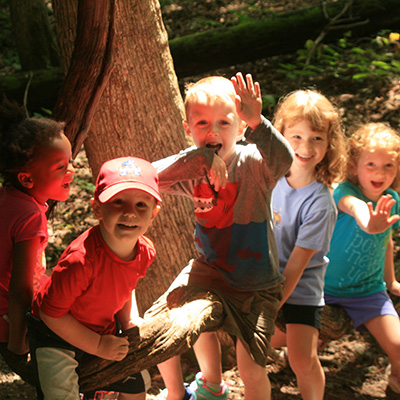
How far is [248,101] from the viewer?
7.50 ft

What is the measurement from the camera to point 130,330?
2.28 meters

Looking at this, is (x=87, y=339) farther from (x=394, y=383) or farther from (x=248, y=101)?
(x=394, y=383)

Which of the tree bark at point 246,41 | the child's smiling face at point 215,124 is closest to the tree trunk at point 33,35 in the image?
the tree bark at point 246,41

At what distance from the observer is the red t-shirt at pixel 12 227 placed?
2268 mm

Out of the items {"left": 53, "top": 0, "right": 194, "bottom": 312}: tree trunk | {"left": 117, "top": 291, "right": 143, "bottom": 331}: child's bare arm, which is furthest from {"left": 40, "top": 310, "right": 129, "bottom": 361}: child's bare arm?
{"left": 53, "top": 0, "right": 194, "bottom": 312}: tree trunk

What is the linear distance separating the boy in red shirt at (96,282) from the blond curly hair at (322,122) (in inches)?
46.2

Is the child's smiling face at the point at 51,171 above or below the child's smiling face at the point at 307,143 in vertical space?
above

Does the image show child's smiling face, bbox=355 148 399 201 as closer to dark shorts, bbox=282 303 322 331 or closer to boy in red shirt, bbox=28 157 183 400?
dark shorts, bbox=282 303 322 331

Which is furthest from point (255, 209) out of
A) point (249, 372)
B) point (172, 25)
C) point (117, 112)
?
point (172, 25)

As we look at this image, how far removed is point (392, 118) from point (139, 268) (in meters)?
4.55

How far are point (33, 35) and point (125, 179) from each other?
5.57 metres

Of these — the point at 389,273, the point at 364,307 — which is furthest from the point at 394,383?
the point at 389,273

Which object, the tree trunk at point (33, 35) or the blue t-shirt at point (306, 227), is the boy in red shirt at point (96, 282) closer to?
the blue t-shirt at point (306, 227)

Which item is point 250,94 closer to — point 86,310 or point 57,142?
point 57,142
